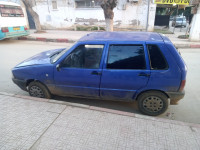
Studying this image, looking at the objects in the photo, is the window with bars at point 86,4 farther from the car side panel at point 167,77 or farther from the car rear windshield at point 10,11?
the car side panel at point 167,77

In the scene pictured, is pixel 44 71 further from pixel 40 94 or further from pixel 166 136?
pixel 166 136

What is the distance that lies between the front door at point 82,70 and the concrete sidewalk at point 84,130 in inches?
18.3

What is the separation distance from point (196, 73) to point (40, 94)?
5609 millimetres

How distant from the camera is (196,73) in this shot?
5.54 m

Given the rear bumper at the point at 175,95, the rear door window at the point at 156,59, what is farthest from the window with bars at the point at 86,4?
the rear bumper at the point at 175,95

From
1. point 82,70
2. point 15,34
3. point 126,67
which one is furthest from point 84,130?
point 15,34

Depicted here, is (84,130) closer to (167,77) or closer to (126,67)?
(126,67)

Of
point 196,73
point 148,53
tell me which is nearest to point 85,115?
point 148,53

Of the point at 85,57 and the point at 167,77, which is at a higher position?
the point at 85,57

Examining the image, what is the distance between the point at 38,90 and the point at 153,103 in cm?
279

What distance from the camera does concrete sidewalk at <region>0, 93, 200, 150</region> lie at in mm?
2379

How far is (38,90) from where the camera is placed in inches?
143

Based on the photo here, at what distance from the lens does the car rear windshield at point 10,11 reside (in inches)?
378

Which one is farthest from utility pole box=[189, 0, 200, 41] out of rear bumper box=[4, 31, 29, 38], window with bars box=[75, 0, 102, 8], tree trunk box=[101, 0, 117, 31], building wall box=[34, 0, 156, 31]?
rear bumper box=[4, 31, 29, 38]
